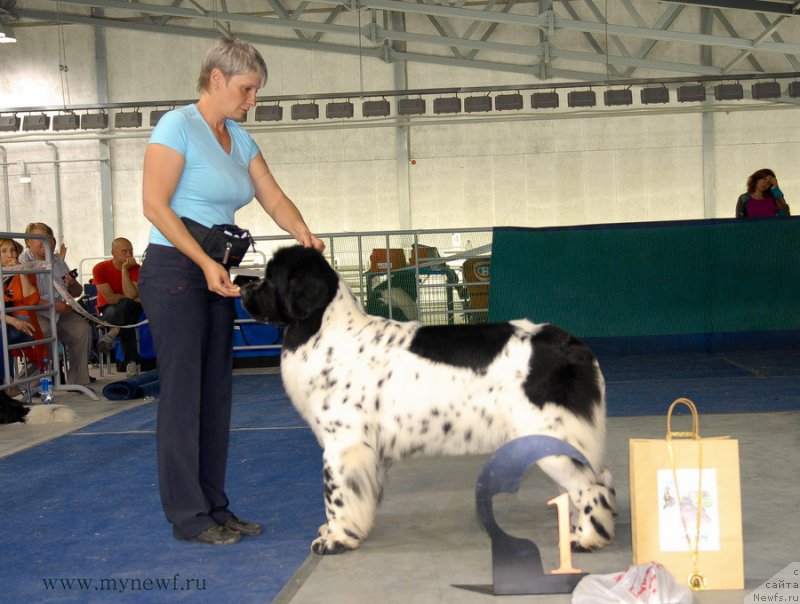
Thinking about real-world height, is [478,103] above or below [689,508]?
above

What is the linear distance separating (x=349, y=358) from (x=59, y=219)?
19293 millimetres

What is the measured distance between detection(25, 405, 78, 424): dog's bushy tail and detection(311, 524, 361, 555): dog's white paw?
161 inches

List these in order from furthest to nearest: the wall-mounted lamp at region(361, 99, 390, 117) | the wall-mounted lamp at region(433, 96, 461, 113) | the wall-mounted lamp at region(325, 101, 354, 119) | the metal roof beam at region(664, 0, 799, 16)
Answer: the wall-mounted lamp at region(325, 101, 354, 119), the wall-mounted lamp at region(361, 99, 390, 117), the wall-mounted lamp at region(433, 96, 461, 113), the metal roof beam at region(664, 0, 799, 16)

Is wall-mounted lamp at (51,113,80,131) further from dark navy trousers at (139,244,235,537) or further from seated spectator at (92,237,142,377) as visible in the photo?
dark navy trousers at (139,244,235,537)

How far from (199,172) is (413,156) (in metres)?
17.1

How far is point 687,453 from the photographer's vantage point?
2670 millimetres

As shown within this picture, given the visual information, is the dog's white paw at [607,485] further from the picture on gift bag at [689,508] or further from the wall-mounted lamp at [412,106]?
the wall-mounted lamp at [412,106]

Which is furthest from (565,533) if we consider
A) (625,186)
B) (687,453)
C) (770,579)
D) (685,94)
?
(625,186)

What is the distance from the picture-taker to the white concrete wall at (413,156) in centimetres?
1952

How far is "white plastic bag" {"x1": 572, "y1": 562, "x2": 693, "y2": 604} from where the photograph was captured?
2.43 m

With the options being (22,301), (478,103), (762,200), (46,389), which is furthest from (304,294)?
(478,103)

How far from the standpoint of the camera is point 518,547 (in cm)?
274

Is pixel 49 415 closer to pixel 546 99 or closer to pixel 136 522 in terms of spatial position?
pixel 136 522

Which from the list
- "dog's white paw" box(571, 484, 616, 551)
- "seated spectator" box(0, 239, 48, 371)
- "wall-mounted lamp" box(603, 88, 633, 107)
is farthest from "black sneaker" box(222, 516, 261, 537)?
"wall-mounted lamp" box(603, 88, 633, 107)
